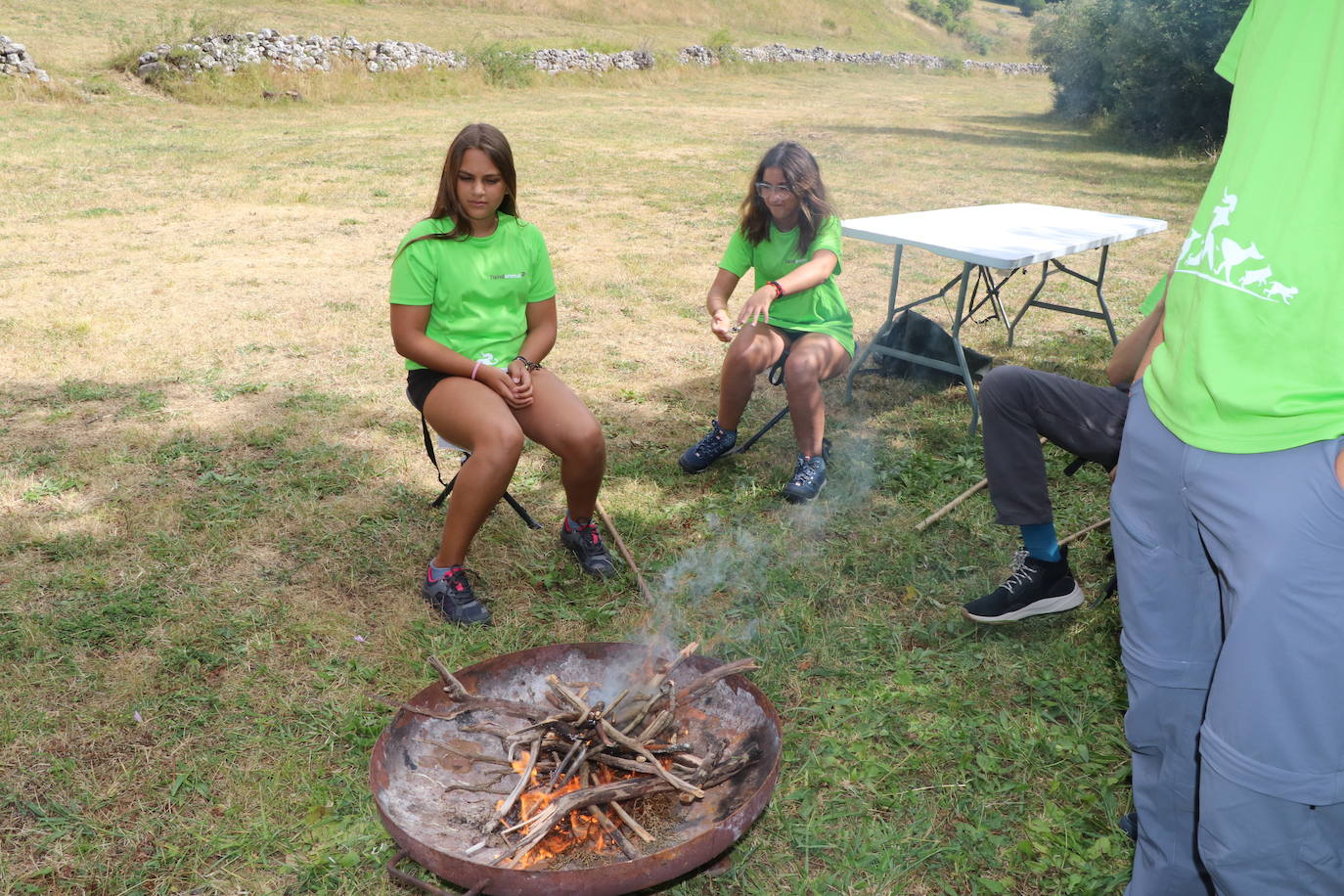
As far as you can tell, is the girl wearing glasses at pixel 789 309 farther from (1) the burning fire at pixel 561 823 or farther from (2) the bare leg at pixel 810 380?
→ (1) the burning fire at pixel 561 823

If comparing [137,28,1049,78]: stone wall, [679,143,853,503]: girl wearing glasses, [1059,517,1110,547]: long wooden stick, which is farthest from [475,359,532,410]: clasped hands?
[137,28,1049,78]: stone wall

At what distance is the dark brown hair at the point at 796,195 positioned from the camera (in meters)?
3.87

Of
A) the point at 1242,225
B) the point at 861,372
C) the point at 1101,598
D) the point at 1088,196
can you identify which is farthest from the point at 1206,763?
the point at 1088,196

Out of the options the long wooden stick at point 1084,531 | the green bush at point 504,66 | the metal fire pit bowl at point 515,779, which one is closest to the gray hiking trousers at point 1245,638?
the metal fire pit bowl at point 515,779

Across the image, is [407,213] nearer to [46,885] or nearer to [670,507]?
[670,507]

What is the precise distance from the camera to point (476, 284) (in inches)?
130

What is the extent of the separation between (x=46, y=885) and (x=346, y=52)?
17.5 meters

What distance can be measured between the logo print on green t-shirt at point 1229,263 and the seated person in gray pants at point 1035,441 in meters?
1.40

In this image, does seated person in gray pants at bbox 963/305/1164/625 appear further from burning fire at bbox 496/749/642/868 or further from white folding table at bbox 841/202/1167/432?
burning fire at bbox 496/749/642/868

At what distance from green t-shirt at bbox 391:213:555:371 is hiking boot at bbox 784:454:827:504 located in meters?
1.29

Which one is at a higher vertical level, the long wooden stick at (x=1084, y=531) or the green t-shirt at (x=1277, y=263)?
the green t-shirt at (x=1277, y=263)

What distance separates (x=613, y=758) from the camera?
2201mm

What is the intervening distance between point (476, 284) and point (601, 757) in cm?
177

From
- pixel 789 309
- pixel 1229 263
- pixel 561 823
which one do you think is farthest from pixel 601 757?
pixel 789 309
